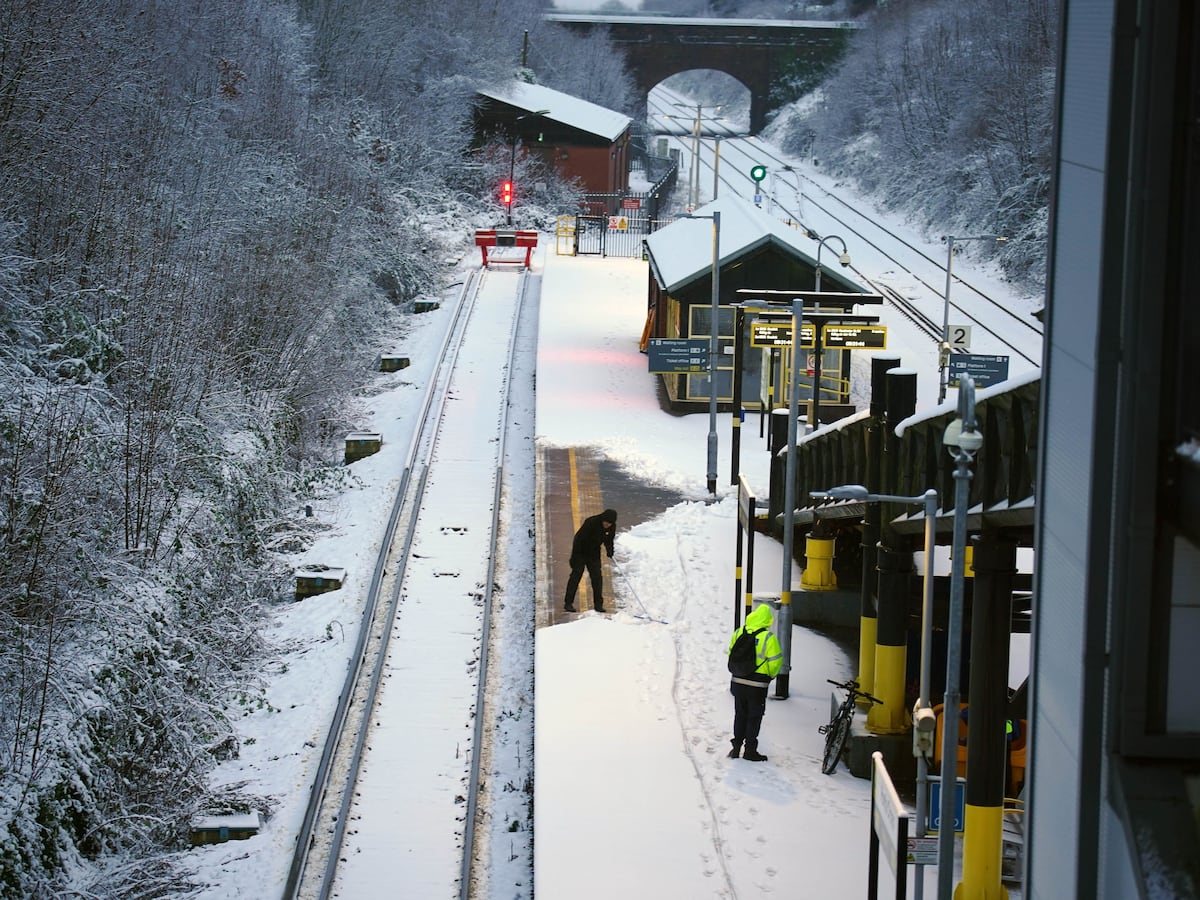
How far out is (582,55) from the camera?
88438 mm

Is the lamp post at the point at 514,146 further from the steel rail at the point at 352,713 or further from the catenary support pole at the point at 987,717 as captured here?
the catenary support pole at the point at 987,717

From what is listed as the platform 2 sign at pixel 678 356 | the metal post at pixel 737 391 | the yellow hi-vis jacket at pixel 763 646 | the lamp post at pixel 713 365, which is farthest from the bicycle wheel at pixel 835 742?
the platform 2 sign at pixel 678 356

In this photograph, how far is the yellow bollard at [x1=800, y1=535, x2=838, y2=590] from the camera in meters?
20.6

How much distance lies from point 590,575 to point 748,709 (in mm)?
5132

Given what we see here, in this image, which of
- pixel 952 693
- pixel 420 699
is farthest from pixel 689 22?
pixel 952 693

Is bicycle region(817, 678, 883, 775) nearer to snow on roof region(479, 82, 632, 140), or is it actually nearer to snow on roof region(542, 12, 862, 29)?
snow on roof region(479, 82, 632, 140)

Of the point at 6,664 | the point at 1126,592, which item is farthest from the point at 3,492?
the point at 1126,592

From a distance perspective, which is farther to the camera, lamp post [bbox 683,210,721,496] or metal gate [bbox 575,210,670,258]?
metal gate [bbox 575,210,670,258]

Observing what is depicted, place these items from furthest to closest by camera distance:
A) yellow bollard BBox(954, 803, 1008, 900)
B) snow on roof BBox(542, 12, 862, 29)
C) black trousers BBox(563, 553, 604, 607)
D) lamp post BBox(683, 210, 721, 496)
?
snow on roof BBox(542, 12, 862, 29)
lamp post BBox(683, 210, 721, 496)
black trousers BBox(563, 553, 604, 607)
yellow bollard BBox(954, 803, 1008, 900)

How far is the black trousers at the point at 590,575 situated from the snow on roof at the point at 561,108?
42.9 metres

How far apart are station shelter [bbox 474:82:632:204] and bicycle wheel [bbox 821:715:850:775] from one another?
4600 centimetres

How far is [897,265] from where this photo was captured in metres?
53.3

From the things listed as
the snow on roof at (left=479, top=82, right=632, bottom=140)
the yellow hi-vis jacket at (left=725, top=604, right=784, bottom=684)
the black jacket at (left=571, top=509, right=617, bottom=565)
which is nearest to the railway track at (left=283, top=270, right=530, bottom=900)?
the black jacket at (left=571, top=509, right=617, bottom=565)

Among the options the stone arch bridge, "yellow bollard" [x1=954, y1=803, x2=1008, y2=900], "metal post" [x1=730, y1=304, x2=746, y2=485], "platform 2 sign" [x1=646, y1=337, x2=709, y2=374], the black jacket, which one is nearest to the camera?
"yellow bollard" [x1=954, y1=803, x2=1008, y2=900]
